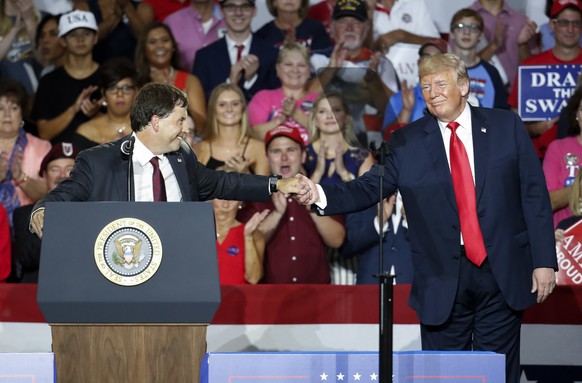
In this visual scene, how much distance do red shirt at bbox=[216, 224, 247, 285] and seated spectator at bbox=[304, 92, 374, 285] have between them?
66cm

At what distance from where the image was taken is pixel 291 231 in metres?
6.42

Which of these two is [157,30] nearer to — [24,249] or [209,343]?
[24,249]

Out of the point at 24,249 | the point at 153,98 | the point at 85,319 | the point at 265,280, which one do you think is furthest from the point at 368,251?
the point at 85,319

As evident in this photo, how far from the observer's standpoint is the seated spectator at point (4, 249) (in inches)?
231

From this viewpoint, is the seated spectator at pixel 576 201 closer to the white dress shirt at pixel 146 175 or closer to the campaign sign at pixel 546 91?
the campaign sign at pixel 546 91

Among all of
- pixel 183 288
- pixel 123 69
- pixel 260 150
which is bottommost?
pixel 183 288

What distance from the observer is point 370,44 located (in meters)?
7.41

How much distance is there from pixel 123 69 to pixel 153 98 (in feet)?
9.96

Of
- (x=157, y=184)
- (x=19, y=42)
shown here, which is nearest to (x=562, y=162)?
(x=157, y=184)

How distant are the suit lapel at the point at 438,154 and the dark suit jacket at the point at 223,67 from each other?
306 cm

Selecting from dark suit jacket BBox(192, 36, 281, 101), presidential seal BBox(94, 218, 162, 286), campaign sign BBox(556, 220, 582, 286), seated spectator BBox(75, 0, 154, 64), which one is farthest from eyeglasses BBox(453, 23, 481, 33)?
presidential seal BBox(94, 218, 162, 286)

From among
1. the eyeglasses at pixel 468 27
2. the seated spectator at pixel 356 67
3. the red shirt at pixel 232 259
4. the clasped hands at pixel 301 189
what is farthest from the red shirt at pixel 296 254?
the clasped hands at pixel 301 189

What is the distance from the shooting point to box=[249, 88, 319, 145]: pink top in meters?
7.14

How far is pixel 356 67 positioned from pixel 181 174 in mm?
3371
